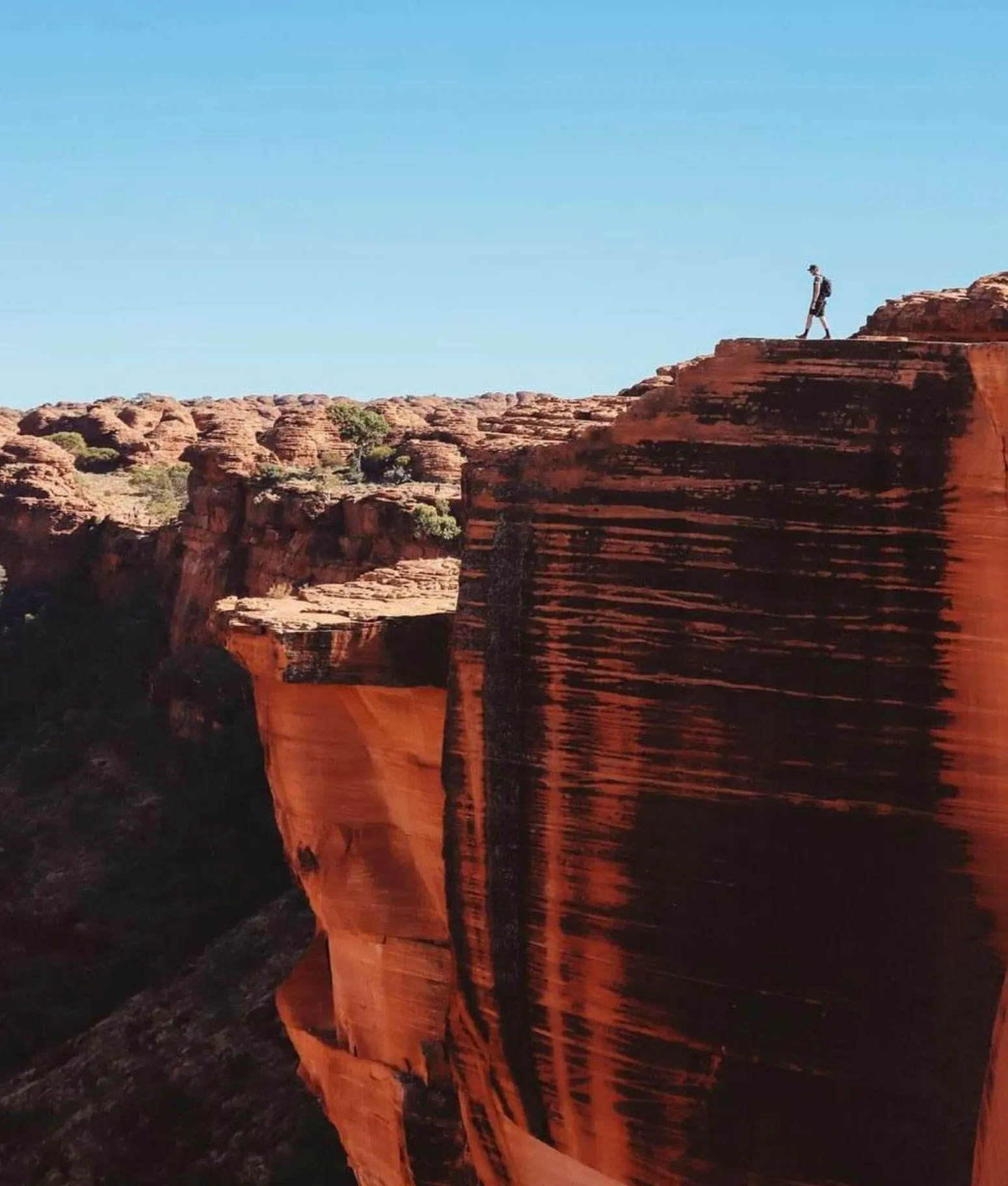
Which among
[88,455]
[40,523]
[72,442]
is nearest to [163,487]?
[88,455]

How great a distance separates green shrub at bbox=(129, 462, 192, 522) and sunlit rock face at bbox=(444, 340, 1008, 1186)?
119ft

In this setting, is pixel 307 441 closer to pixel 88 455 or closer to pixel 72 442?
pixel 88 455

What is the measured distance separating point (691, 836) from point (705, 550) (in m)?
1.94

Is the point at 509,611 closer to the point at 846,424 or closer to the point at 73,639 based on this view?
the point at 846,424

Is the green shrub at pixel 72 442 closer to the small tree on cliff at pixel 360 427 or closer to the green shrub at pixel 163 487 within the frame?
the green shrub at pixel 163 487

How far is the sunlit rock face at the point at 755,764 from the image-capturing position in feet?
26.2

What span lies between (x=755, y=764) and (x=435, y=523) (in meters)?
21.8

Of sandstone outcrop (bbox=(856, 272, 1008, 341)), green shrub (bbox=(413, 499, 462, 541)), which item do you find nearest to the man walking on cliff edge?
sandstone outcrop (bbox=(856, 272, 1008, 341))

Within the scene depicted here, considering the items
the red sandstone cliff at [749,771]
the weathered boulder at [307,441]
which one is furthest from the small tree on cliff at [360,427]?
the red sandstone cliff at [749,771]

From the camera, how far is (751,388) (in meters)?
8.21

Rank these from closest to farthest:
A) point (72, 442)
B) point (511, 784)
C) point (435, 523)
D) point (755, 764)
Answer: point (755, 764) → point (511, 784) → point (435, 523) → point (72, 442)

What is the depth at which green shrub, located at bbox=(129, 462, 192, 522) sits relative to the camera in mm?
45062

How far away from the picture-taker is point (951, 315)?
9.42 metres

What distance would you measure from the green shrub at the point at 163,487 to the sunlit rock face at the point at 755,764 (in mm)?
36322
